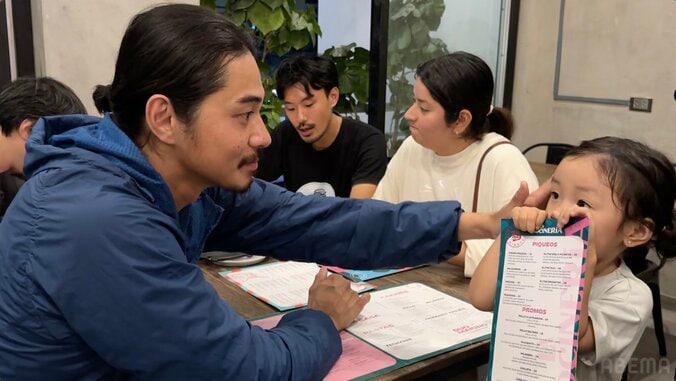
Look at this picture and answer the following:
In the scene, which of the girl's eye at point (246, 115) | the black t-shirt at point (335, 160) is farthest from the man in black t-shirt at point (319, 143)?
the girl's eye at point (246, 115)

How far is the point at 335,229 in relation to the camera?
4.79 feet

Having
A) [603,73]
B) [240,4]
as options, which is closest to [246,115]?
[240,4]

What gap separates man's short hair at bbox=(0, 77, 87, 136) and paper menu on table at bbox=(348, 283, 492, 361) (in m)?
1.22

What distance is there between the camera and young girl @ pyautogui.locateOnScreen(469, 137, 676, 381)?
1191mm

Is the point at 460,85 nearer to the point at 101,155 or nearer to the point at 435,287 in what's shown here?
the point at 435,287

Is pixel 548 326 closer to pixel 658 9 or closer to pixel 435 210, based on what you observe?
pixel 435 210

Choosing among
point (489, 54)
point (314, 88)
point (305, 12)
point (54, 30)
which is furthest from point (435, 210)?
point (489, 54)

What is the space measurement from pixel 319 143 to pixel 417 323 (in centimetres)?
141

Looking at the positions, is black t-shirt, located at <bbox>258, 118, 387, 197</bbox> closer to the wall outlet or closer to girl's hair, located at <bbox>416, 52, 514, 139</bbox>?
girl's hair, located at <bbox>416, 52, 514, 139</bbox>

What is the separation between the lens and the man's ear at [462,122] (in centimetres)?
200

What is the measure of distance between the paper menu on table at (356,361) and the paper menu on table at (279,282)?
0.25 meters

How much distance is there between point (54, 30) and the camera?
8.91 ft

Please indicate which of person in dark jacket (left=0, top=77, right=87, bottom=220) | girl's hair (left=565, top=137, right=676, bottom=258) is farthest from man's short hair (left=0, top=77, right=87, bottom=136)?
girl's hair (left=565, top=137, right=676, bottom=258)

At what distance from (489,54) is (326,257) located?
10.9 feet
